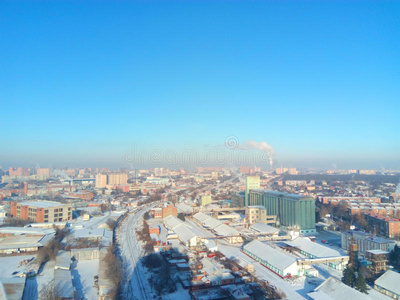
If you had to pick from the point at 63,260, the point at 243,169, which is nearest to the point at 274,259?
the point at 63,260

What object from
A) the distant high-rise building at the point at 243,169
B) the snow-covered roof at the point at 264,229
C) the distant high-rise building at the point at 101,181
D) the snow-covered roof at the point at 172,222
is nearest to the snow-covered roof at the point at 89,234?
the snow-covered roof at the point at 172,222

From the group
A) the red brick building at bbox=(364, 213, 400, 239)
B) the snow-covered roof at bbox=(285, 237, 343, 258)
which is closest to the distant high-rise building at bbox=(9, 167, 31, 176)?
the snow-covered roof at bbox=(285, 237, 343, 258)

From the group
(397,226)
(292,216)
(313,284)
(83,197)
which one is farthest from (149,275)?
(83,197)

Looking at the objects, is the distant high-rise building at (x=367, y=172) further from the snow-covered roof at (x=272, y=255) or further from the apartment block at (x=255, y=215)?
the snow-covered roof at (x=272, y=255)

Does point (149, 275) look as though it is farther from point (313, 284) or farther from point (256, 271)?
point (313, 284)

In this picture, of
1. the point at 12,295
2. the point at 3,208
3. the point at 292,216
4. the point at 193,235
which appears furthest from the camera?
the point at 3,208
